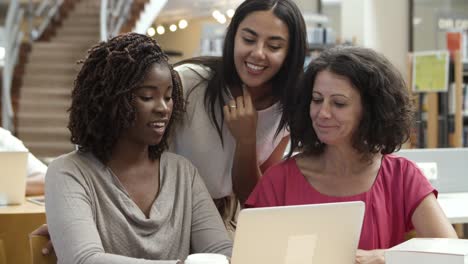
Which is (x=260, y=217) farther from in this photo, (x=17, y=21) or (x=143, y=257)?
(x=17, y=21)

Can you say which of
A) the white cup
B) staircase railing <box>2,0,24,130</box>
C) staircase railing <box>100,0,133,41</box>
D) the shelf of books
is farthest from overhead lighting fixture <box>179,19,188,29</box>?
the white cup

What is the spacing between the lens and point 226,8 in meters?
11.5

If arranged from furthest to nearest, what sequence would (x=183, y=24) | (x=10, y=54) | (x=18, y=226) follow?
1. (x=183, y=24)
2. (x=10, y=54)
3. (x=18, y=226)

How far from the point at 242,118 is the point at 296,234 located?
30.9 inches

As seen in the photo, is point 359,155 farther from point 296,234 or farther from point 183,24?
point 183,24

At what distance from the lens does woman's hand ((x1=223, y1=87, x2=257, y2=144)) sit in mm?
2018

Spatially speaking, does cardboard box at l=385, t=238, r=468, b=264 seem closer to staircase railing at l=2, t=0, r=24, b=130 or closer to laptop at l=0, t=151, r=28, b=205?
laptop at l=0, t=151, r=28, b=205

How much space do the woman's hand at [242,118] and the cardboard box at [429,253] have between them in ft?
2.61

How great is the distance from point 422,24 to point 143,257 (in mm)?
5775

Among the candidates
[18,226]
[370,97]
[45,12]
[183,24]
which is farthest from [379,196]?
[183,24]

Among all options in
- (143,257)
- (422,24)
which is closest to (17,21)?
(422,24)

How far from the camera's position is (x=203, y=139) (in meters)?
2.05

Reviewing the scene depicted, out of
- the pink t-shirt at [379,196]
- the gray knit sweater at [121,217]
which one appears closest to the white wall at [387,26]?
the pink t-shirt at [379,196]

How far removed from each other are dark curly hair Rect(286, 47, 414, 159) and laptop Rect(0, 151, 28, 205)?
1288mm
